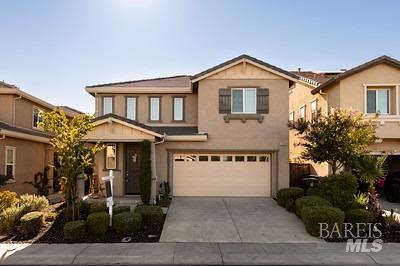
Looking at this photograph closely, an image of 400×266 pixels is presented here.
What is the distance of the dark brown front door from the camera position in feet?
51.3

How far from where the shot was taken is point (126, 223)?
971 centimetres

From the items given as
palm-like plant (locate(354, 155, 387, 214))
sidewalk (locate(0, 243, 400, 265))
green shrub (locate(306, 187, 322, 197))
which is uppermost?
palm-like plant (locate(354, 155, 387, 214))

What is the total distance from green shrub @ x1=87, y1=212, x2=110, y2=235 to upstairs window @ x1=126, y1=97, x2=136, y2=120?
8218 millimetres

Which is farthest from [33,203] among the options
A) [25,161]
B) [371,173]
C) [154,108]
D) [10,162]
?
[371,173]

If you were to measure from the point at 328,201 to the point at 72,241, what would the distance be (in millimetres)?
8315

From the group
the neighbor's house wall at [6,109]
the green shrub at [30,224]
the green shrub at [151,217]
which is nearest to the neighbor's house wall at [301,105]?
the green shrub at [151,217]

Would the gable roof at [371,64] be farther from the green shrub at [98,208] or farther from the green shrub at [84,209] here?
the green shrub at [84,209]

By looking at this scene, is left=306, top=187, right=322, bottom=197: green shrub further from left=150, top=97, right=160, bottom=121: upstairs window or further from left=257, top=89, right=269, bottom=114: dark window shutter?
left=150, top=97, right=160, bottom=121: upstairs window

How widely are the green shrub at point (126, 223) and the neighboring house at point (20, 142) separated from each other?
7.54m

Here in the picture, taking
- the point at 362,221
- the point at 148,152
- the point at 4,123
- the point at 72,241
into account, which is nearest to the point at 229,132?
the point at 148,152

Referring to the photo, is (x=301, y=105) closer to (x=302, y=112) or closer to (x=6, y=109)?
(x=302, y=112)

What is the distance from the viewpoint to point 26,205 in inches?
426

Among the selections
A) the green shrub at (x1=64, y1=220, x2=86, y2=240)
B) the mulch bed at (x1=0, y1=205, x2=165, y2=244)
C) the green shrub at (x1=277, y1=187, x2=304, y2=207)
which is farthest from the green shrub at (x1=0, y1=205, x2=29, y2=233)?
the green shrub at (x1=277, y1=187, x2=304, y2=207)

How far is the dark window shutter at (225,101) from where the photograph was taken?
15.8m
